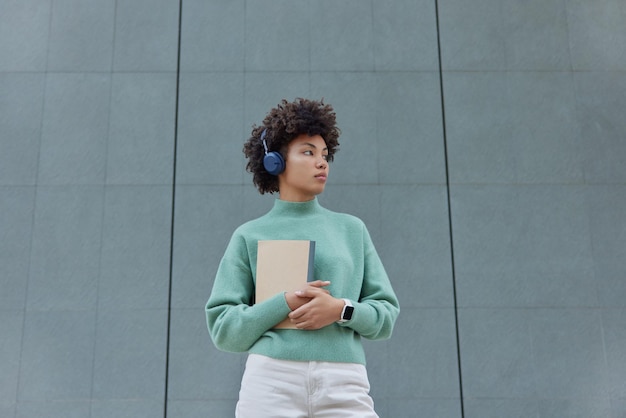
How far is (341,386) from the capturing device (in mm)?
1801

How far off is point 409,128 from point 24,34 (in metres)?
2.41

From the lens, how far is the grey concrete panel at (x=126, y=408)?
369 cm

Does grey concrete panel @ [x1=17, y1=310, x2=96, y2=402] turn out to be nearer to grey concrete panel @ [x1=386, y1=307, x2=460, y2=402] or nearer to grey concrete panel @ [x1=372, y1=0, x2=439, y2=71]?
grey concrete panel @ [x1=386, y1=307, x2=460, y2=402]

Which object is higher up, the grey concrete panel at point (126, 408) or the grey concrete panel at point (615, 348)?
the grey concrete panel at point (615, 348)

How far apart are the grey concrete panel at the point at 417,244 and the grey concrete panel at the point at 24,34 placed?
2257 millimetres

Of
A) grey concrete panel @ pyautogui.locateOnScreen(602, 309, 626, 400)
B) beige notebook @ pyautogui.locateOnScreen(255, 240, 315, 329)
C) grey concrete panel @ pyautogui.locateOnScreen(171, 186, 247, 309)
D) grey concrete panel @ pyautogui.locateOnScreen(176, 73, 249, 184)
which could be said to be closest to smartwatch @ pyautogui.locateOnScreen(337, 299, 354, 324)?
beige notebook @ pyautogui.locateOnScreen(255, 240, 315, 329)

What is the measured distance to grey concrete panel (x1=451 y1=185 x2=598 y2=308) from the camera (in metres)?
3.88

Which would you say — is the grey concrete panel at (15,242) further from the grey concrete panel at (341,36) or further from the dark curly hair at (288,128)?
the dark curly hair at (288,128)

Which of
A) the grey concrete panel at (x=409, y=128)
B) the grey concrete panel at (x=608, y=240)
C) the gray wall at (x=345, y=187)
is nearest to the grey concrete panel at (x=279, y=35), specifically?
the gray wall at (x=345, y=187)

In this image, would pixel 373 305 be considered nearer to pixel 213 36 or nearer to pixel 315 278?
pixel 315 278

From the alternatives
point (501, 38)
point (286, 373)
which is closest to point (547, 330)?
point (501, 38)

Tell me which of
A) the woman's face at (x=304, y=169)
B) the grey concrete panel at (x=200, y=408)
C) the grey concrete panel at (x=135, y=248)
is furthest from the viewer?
the grey concrete panel at (x=135, y=248)

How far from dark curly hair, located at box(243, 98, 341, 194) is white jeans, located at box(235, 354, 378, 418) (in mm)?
629

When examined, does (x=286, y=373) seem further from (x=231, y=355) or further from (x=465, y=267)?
(x=465, y=267)
